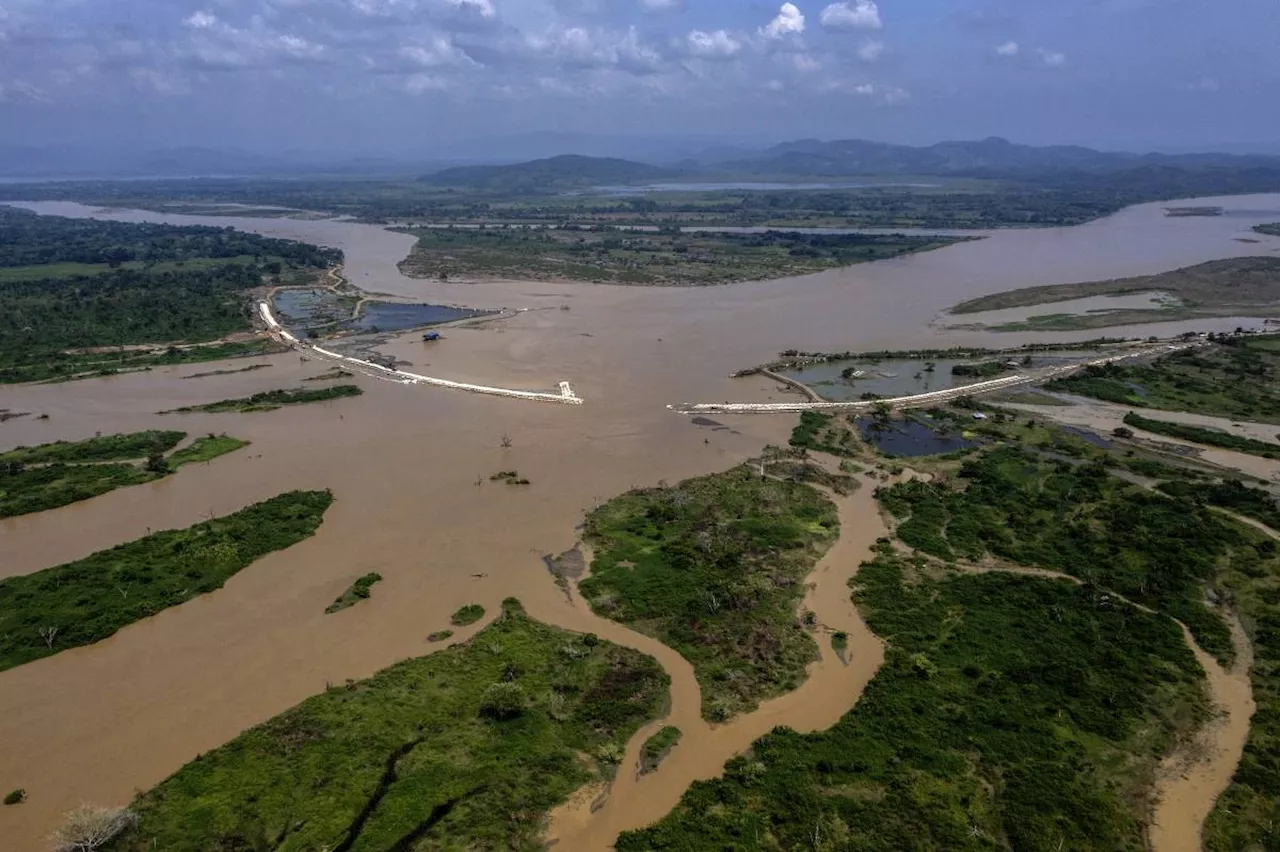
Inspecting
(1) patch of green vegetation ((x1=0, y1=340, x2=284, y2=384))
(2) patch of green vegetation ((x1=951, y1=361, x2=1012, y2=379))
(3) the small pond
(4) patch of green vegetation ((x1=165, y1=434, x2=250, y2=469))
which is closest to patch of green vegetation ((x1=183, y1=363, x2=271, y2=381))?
(1) patch of green vegetation ((x1=0, y1=340, x2=284, y2=384))

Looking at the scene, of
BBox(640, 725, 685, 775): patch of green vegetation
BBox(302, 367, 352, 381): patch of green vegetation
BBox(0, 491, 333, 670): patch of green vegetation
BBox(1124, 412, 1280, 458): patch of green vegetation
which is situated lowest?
BBox(640, 725, 685, 775): patch of green vegetation

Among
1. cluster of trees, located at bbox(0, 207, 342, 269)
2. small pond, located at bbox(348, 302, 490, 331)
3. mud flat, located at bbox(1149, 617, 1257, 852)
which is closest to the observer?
mud flat, located at bbox(1149, 617, 1257, 852)

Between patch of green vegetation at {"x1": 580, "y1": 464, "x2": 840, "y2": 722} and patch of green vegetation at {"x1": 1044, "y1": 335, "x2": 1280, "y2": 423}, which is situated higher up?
patch of green vegetation at {"x1": 1044, "y1": 335, "x2": 1280, "y2": 423}

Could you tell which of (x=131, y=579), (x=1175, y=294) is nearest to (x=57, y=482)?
(x=131, y=579)

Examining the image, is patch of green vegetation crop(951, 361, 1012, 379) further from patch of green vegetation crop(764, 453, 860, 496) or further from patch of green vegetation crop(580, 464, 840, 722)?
patch of green vegetation crop(580, 464, 840, 722)

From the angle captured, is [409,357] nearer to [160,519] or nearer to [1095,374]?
[160,519]

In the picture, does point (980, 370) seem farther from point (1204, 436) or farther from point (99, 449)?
point (99, 449)

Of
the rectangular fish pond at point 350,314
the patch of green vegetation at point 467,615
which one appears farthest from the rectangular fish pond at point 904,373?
the rectangular fish pond at point 350,314

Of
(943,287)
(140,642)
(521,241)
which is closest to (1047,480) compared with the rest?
(140,642)
